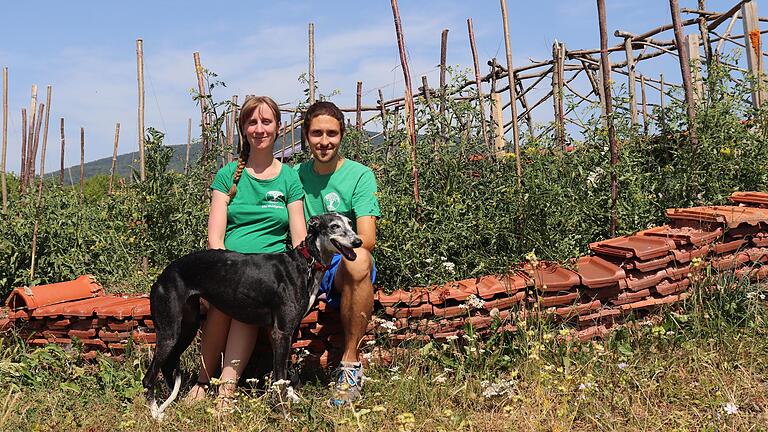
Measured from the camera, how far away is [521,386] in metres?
3.30

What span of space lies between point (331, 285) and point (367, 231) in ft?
1.28

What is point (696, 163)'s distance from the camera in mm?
4898

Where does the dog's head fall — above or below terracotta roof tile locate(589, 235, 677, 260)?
above

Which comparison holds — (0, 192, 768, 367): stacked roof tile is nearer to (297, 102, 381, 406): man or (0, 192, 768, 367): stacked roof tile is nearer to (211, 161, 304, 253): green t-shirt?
(297, 102, 381, 406): man

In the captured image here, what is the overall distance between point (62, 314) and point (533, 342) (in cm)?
293

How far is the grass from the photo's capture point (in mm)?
2928

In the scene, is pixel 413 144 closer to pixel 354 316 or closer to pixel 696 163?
pixel 354 316

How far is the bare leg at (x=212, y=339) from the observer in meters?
3.61

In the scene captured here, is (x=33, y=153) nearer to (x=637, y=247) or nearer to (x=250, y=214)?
(x=250, y=214)

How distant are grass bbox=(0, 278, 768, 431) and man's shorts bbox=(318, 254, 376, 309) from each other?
43cm

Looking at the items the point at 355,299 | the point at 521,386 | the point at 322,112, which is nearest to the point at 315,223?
the point at 355,299

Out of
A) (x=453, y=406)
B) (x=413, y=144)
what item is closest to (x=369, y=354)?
(x=453, y=406)

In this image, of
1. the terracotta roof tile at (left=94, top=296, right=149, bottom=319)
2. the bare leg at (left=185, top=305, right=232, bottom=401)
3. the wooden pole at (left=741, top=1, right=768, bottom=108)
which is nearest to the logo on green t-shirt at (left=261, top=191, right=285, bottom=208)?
the bare leg at (left=185, top=305, right=232, bottom=401)

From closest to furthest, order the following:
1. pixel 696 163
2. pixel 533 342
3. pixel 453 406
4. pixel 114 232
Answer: pixel 453 406 < pixel 533 342 < pixel 696 163 < pixel 114 232
